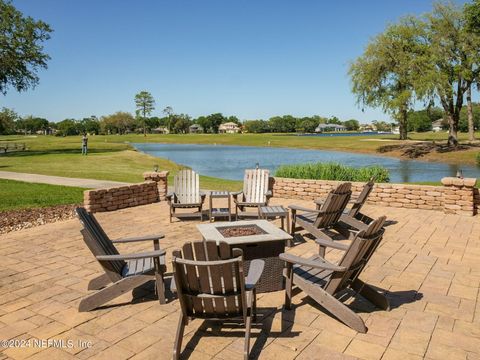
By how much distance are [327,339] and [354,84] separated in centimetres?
3609

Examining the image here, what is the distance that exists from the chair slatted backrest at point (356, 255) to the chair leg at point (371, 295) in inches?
9.5

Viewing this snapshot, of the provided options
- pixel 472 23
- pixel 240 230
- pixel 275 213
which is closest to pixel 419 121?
pixel 472 23

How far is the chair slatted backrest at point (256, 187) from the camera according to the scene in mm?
7884

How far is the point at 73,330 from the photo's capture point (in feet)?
Result: 11.3

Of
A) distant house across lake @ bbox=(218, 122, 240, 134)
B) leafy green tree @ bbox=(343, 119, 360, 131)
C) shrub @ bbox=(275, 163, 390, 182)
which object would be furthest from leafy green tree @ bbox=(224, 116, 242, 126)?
shrub @ bbox=(275, 163, 390, 182)

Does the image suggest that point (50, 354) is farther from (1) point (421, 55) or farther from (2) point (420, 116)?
(2) point (420, 116)

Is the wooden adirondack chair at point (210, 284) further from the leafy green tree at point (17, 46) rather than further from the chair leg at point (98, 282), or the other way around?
the leafy green tree at point (17, 46)

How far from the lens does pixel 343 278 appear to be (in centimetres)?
345

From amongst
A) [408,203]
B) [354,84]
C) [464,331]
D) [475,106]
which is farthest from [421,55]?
[475,106]

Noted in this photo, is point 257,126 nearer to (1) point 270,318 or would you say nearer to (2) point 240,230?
(2) point 240,230

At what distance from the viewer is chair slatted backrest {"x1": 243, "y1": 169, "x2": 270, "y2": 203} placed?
25.9ft

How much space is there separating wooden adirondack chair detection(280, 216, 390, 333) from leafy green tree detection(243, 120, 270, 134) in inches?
5453

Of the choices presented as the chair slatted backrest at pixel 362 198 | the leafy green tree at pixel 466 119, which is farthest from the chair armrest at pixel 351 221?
the leafy green tree at pixel 466 119

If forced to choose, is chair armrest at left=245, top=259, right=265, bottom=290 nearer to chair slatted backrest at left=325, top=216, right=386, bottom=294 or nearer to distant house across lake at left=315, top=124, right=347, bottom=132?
chair slatted backrest at left=325, top=216, right=386, bottom=294
